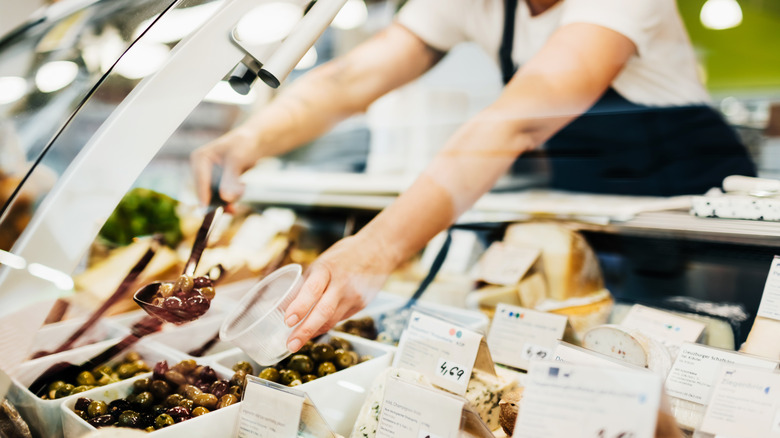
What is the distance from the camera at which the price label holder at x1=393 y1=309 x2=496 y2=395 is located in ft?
3.51

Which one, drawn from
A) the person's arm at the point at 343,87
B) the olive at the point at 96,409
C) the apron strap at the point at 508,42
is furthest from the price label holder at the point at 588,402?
the apron strap at the point at 508,42

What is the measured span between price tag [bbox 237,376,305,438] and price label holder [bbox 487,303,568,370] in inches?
24.1

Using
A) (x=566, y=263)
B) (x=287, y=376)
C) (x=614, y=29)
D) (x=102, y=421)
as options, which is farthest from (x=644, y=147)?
(x=102, y=421)

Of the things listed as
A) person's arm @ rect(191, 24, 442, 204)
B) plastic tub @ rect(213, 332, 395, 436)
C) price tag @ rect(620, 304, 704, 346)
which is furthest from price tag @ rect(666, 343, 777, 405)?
person's arm @ rect(191, 24, 442, 204)

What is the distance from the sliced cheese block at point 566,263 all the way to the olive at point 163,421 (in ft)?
3.45

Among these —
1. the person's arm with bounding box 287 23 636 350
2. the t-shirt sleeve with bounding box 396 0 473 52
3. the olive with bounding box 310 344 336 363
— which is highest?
the t-shirt sleeve with bounding box 396 0 473 52

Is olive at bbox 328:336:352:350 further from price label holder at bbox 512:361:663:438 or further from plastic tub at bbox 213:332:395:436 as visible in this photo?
price label holder at bbox 512:361:663:438

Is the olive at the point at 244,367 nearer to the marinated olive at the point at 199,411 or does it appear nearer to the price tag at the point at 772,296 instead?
the marinated olive at the point at 199,411

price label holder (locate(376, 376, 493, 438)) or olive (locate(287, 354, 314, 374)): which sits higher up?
price label holder (locate(376, 376, 493, 438))

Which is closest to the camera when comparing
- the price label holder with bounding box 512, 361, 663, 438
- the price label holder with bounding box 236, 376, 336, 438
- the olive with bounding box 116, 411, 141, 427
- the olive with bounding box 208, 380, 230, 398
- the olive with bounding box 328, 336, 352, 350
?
the price label holder with bounding box 512, 361, 663, 438

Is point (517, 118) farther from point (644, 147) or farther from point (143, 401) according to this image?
point (143, 401)

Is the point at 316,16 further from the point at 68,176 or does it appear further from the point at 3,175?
the point at 3,175

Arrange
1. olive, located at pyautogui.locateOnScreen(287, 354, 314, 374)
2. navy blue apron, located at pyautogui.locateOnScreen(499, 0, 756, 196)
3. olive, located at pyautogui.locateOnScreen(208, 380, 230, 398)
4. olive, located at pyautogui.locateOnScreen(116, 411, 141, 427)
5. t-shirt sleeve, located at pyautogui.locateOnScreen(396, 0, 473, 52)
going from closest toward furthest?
1. olive, located at pyautogui.locateOnScreen(116, 411, 141, 427)
2. olive, located at pyautogui.locateOnScreen(208, 380, 230, 398)
3. olive, located at pyautogui.locateOnScreen(287, 354, 314, 374)
4. navy blue apron, located at pyautogui.locateOnScreen(499, 0, 756, 196)
5. t-shirt sleeve, located at pyautogui.locateOnScreen(396, 0, 473, 52)

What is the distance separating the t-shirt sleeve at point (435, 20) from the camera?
208 centimetres
